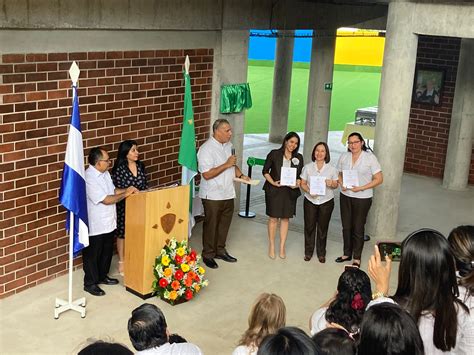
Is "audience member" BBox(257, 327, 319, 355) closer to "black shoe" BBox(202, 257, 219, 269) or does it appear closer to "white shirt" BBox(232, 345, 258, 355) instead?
"white shirt" BBox(232, 345, 258, 355)

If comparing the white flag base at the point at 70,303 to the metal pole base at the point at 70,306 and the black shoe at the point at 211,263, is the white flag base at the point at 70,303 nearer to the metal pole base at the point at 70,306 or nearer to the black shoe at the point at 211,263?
the metal pole base at the point at 70,306

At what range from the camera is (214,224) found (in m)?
8.82

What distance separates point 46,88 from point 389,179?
4.86 meters

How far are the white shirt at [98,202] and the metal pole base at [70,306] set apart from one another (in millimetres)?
727

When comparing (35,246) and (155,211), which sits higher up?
(155,211)

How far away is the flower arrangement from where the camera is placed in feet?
24.6

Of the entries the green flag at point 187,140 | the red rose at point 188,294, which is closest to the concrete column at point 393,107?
the green flag at point 187,140

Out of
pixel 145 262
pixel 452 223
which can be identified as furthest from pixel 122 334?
pixel 452 223

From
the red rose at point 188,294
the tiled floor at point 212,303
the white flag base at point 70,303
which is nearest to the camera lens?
the tiled floor at point 212,303

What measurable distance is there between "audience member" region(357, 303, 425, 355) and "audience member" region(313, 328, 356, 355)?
16 cm

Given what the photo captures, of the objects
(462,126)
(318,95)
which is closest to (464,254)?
(462,126)

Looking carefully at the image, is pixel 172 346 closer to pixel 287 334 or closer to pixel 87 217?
pixel 287 334

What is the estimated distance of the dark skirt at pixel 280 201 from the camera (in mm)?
8969

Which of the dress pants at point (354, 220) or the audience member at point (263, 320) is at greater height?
the audience member at point (263, 320)
